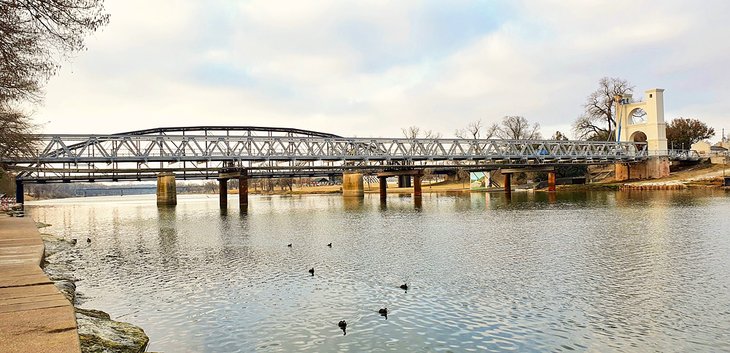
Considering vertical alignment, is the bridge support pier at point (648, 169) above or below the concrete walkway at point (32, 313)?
above

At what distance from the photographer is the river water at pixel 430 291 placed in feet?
39.8

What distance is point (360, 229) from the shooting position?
124 ft

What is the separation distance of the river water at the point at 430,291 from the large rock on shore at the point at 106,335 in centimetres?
49

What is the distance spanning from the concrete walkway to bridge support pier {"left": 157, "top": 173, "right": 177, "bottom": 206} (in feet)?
222

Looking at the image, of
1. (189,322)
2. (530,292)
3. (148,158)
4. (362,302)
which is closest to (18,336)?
(189,322)

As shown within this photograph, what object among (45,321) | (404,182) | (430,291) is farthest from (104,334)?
(404,182)

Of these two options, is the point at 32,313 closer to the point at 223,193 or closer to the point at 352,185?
the point at 223,193

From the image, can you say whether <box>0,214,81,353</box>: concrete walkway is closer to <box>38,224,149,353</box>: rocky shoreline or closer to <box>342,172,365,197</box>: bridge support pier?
<box>38,224,149,353</box>: rocky shoreline

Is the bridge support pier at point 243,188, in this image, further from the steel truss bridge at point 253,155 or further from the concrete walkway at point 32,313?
the concrete walkway at point 32,313

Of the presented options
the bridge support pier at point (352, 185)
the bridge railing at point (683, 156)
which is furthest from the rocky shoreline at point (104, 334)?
the bridge railing at point (683, 156)

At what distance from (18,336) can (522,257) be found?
18.7m

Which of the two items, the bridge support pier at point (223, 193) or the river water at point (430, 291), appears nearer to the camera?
the river water at point (430, 291)

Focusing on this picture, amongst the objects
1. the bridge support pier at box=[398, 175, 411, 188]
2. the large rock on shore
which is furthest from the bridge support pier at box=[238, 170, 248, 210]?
the bridge support pier at box=[398, 175, 411, 188]

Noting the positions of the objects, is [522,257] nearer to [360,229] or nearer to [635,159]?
[360,229]
